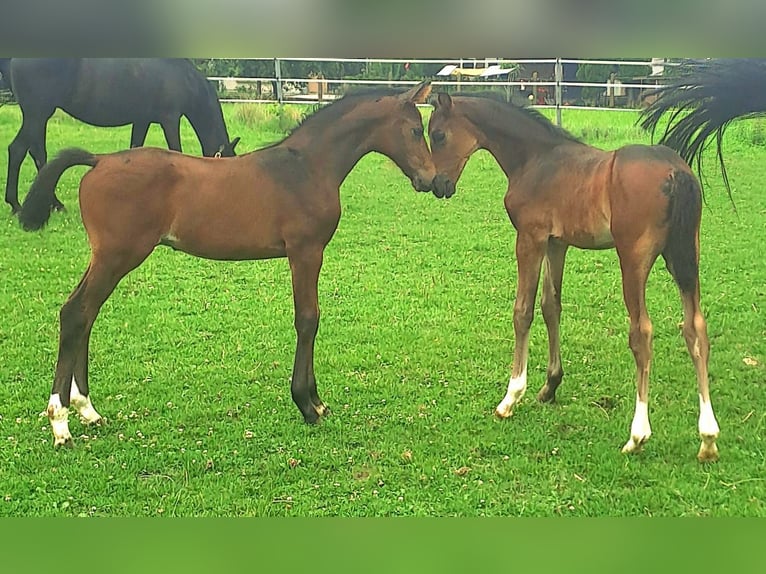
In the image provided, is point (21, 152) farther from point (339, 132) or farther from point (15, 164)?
point (339, 132)

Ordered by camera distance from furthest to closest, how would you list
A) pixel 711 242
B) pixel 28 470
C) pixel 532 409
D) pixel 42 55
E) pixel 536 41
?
1. pixel 711 242
2. pixel 532 409
3. pixel 28 470
4. pixel 42 55
5. pixel 536 41

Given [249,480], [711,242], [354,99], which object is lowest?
[249,480]

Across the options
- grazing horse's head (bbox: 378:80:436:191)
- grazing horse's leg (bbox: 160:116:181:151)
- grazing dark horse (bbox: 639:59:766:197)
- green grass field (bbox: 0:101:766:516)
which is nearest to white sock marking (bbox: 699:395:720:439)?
green grass field (bbox: 0:101:766:516)

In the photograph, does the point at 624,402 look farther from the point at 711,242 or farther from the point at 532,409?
the point at 711,242

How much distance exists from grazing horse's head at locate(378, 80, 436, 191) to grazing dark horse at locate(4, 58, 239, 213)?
3.47ft

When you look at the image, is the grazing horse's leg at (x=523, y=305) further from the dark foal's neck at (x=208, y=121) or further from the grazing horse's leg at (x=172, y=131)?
the grazing horse's leg at (x=172, y=131)

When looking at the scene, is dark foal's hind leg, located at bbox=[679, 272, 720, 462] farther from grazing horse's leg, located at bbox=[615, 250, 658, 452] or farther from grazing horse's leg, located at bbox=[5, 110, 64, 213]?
grazing horse's leg, located at bbox=[5, 110, 64, 213]

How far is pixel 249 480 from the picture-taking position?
11.6 feet

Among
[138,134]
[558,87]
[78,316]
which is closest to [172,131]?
[138,134]

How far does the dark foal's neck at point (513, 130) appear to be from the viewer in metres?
3.80

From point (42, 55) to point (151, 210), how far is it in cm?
82

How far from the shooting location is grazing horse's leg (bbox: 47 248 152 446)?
354 centimetres

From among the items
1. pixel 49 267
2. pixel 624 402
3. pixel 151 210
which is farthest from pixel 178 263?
pixel 624 402

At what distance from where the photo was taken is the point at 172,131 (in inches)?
176
